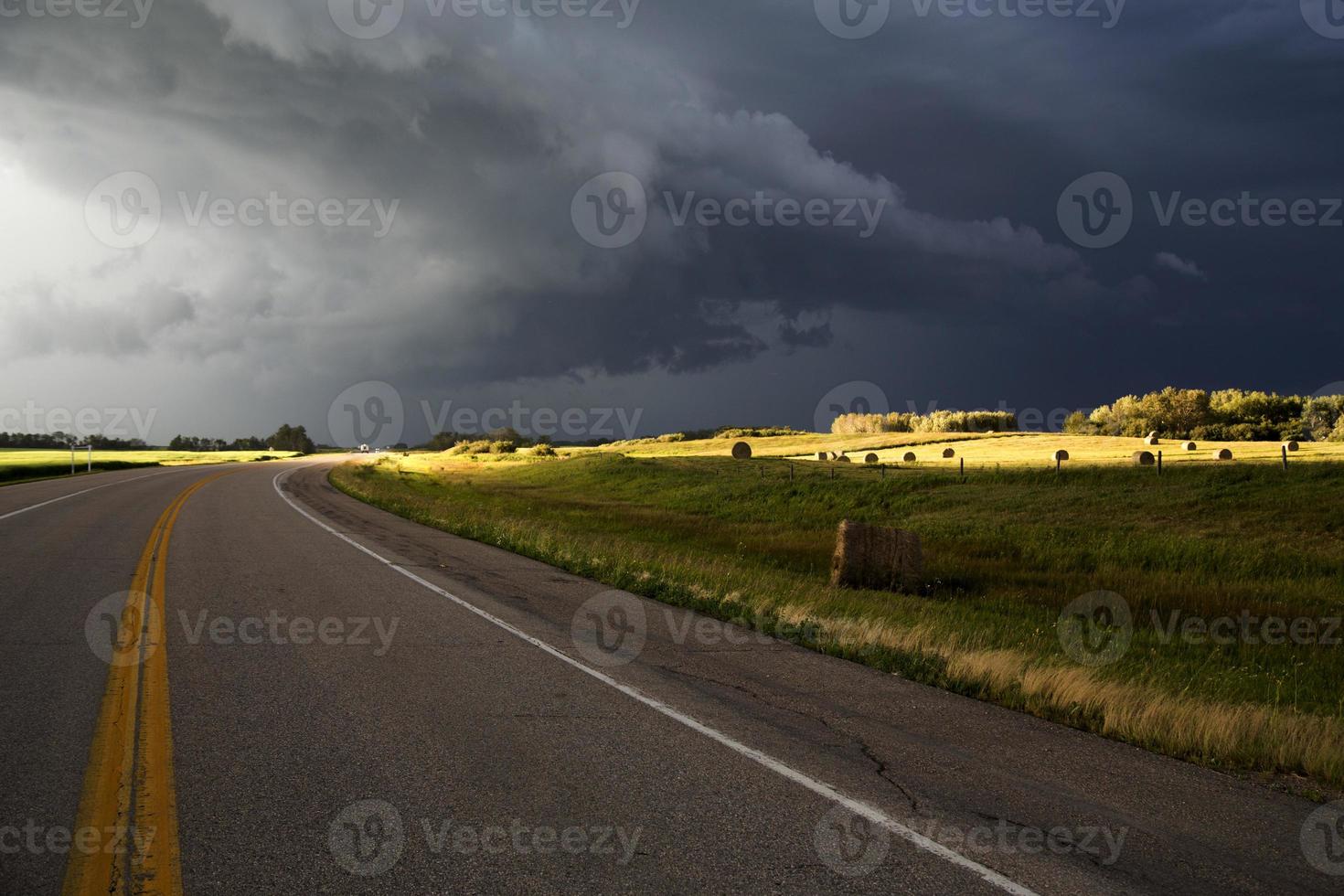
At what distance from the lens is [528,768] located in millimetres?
5555

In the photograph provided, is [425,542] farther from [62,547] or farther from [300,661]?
[300,661]

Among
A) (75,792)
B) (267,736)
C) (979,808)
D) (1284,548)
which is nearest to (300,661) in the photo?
(267,736)

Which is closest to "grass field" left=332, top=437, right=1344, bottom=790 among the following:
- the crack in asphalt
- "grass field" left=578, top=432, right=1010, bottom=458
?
the crack in asphalt

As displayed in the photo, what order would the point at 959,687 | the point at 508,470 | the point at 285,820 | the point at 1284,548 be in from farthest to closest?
the point at 508,470, the point at 1284,548, the point at 959,687, the point at 285,820

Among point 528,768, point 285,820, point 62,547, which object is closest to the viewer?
point 285,820

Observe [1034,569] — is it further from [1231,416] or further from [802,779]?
[1231,416]

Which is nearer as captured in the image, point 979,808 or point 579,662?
point 979,808

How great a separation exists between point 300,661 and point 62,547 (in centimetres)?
1166

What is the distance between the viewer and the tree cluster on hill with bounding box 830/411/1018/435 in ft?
380

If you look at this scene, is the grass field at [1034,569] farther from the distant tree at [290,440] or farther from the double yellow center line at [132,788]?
the distant tree at [290,440]

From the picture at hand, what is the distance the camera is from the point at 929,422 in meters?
117

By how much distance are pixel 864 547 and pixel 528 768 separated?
13.5 meters

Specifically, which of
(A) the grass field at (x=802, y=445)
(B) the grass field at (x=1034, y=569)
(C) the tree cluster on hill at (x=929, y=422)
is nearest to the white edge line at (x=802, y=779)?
(B) the grass field at (x=1034, y=569)

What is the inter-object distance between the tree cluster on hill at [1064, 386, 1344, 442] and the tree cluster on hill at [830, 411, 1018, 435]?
19.3m
